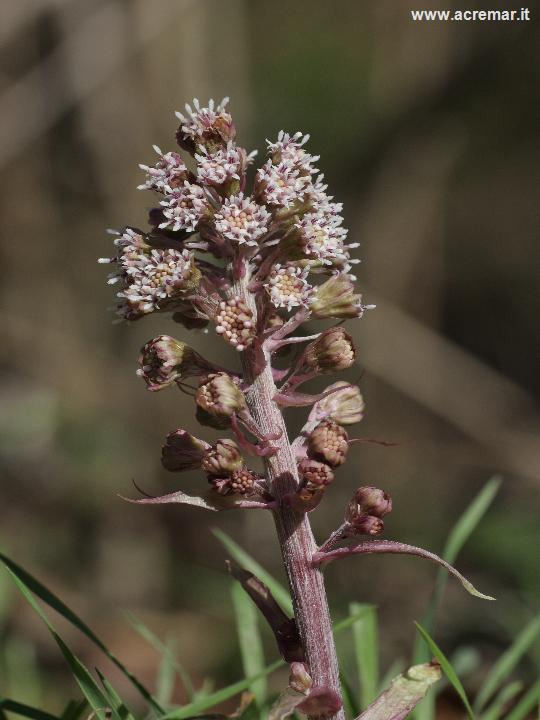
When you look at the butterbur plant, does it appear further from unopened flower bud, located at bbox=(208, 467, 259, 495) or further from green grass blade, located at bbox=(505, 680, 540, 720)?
green grass blade, located at bbox=(505, 680, 540, 720)

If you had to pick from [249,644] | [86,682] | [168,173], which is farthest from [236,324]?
[249,644]

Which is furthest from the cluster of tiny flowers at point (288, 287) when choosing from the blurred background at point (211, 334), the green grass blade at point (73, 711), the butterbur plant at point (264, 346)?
the blurred background at point (211, 334)

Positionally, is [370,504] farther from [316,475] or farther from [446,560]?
[446,560]

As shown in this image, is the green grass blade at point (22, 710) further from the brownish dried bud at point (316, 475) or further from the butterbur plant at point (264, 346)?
the brownish dried bud at point (316, 475)

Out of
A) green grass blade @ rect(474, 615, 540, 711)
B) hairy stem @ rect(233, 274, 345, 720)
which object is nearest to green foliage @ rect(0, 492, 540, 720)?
green grass blade @ rect(474, 615, 540, 711)

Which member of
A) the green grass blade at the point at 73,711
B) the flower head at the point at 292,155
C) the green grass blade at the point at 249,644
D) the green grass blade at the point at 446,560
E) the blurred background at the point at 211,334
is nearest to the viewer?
the green grass blade at the point at 73,711

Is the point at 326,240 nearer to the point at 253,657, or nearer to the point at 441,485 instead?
the point at 253,657
